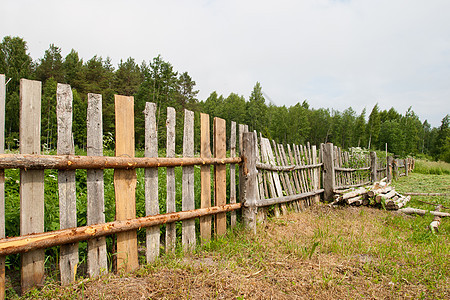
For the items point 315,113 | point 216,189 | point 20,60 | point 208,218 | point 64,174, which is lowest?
point 208,218

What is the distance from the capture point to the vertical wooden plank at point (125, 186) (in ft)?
8.89

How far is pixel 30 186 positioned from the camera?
216cm

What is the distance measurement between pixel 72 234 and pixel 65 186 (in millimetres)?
420

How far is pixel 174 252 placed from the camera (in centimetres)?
323

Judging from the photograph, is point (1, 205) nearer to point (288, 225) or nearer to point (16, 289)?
point (16, 289)

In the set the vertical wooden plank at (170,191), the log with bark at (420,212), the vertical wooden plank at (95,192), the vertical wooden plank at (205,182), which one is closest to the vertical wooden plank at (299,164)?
the log with bark at (420,212)

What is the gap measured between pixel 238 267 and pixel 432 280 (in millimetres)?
2153

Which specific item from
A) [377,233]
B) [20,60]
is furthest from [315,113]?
[377,233]

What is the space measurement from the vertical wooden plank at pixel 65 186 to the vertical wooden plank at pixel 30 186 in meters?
0.15

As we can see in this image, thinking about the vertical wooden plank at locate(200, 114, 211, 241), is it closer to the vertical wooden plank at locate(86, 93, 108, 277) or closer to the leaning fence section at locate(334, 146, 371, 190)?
the vertical wooden plank at locate(86, 93, 108, 277)

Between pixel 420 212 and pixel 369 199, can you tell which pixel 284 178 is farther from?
pixel 420 212

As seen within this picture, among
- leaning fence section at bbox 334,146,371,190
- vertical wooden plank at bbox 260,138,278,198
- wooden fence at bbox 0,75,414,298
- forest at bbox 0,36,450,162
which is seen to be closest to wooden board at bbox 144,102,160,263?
wooden fence at bbox 0,75,414,298

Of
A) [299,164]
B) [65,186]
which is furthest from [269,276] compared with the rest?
[299,164]

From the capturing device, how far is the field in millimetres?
2451
